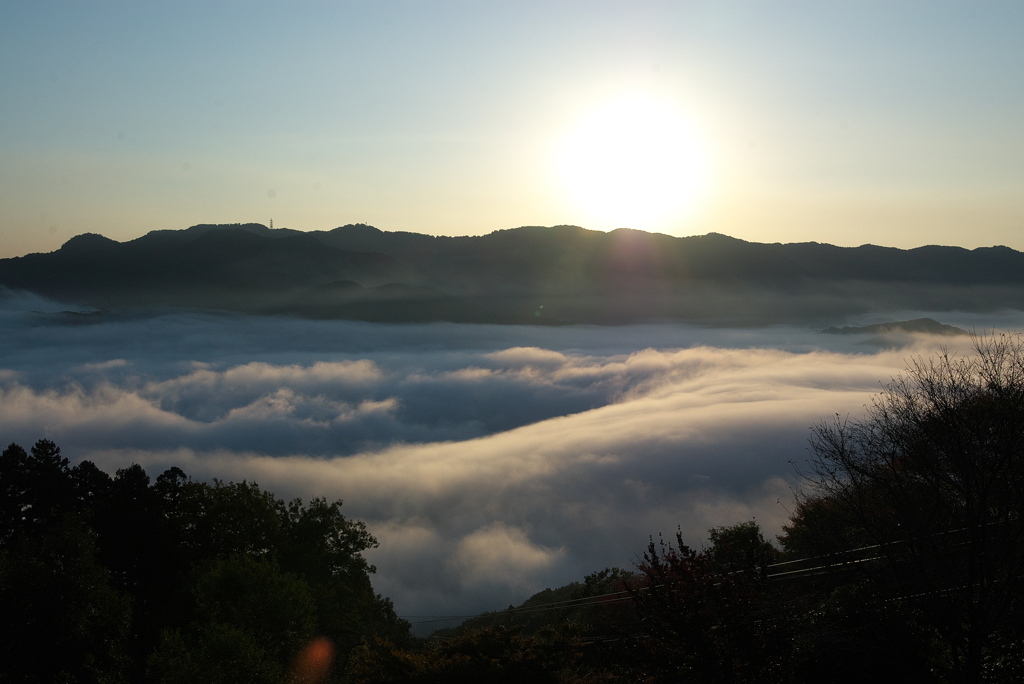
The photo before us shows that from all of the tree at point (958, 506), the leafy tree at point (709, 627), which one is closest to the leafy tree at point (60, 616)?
the leafy tree at point (709, 627)

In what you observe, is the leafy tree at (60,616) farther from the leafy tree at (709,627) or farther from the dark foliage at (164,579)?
the leafy tree at (709,627)

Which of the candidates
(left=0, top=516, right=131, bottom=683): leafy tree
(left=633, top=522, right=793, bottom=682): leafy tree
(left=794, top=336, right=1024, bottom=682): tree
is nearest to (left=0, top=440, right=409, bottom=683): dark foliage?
(left=0, top=516, right=131, bottom=683): leafy tree

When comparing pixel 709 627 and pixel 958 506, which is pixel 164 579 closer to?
pixel 709 627

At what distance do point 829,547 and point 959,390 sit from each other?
5.43 m

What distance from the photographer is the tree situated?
59.1 ft

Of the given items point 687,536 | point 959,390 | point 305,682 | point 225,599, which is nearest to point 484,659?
point 959,390

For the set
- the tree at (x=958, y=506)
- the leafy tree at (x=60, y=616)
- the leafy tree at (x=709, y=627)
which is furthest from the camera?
the leafy tree at (x=60, y=616)

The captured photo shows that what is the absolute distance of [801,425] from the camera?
543 feet

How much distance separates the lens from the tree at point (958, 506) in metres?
18.0

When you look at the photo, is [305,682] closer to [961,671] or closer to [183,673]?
[183,673]

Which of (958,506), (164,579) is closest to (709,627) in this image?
(958,506)

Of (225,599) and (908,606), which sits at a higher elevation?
(908,606)

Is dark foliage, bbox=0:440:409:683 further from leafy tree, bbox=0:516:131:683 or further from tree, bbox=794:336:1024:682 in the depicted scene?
tree, bbox=794:336:1024:682

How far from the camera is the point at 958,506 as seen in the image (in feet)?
69.6
